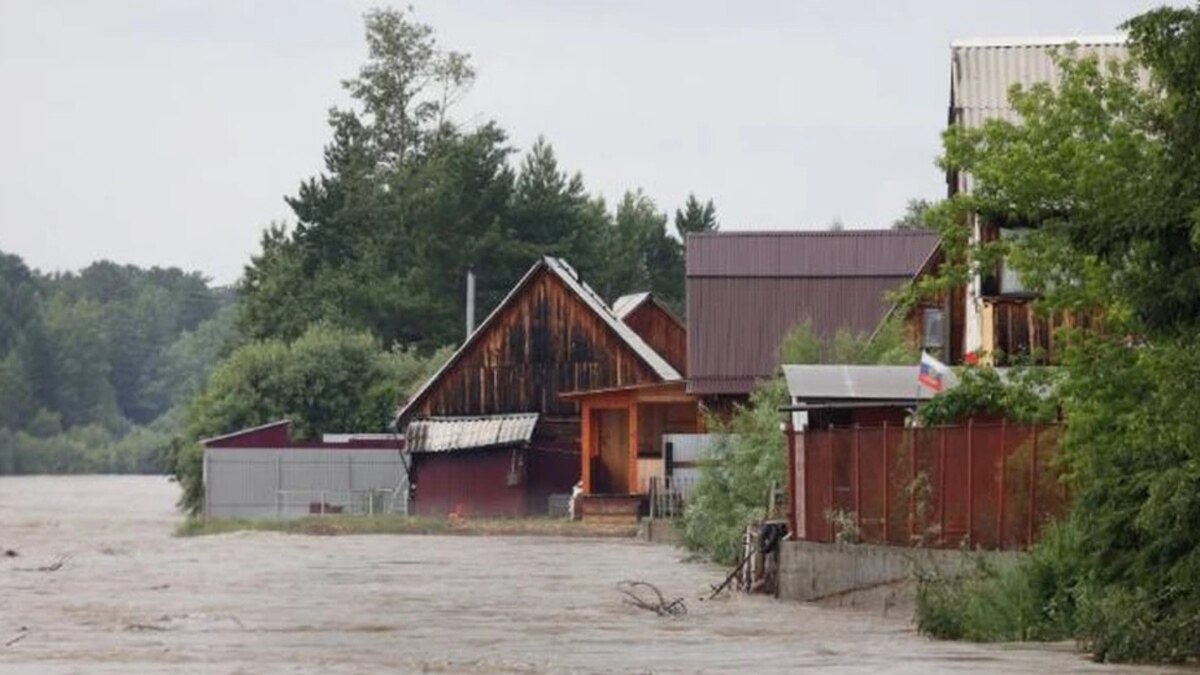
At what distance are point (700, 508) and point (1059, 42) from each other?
11.2m

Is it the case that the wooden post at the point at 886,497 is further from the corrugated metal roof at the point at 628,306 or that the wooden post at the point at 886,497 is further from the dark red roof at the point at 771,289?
the corrugated metal roof at the point at 628,306

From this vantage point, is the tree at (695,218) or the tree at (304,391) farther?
the tree at (695,218)

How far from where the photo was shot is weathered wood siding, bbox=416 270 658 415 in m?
83.2

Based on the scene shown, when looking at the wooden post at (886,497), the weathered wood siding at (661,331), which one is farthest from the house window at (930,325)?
the weathered wood siding at (661,331)

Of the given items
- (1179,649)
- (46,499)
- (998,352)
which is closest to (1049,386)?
(998,352)

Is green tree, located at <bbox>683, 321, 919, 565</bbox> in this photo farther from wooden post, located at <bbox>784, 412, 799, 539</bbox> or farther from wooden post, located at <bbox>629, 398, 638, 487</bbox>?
wooden post, located at <bbox>629, 398, 638, 487</bbox>

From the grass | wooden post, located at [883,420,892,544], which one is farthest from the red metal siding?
wooden post, located at [883,420,892,544]

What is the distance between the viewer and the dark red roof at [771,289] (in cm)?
7475

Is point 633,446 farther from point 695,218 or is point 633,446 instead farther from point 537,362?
point 695,218

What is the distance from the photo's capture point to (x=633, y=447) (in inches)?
2953

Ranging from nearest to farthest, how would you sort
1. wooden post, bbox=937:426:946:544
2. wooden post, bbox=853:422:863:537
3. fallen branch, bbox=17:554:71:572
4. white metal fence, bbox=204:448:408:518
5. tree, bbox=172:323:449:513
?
wooden post, bbox=937:426:946:544 < wooden post, bbox=853:422:863:537 < fallen branch, bbox=17:554:71:572 < white metal fence, bbox=204:448:408:518 < tree, bbox=172:323:449:513

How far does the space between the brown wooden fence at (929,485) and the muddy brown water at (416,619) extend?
4.72 feet

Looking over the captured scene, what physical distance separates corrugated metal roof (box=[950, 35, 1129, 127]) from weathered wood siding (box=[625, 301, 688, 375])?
44666 millimetres

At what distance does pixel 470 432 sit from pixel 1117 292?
56240mm
